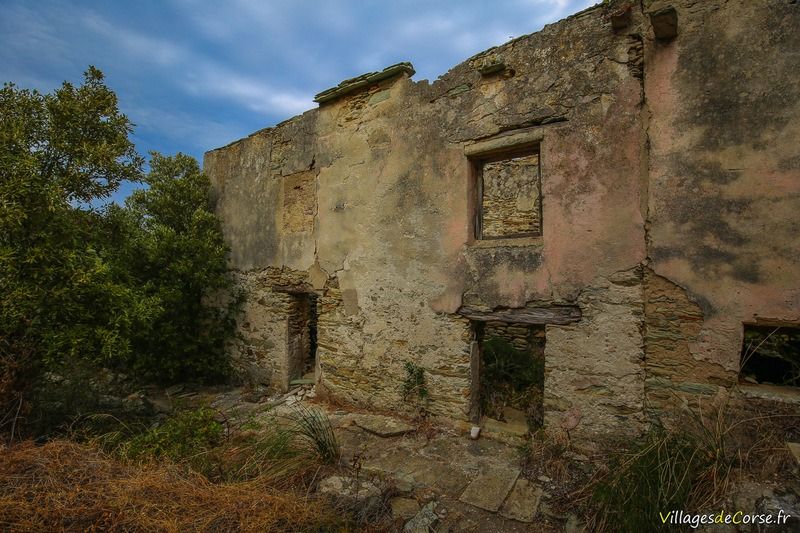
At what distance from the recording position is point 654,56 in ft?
11.7

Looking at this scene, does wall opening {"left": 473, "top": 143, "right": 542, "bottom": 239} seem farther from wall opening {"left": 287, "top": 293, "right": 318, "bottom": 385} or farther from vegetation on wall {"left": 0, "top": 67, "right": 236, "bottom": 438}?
vegetation on wall {"left": 0, "top": 67, "right": 236, "bottom": 438}

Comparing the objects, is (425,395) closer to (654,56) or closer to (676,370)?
(676,370)

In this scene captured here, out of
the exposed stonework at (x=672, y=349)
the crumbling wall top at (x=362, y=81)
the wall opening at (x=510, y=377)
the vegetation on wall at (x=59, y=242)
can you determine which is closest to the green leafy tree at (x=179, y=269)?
the vegetation on wall at (x=59, y=242)

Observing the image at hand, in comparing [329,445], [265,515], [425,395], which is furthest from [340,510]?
[425,395]

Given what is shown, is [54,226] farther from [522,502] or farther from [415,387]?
[522,502]

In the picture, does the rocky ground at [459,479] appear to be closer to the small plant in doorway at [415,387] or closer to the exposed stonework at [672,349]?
the small plant in doorway at [415,387]

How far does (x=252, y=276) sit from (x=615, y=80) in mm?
6086

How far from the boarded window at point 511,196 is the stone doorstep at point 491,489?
5.19 metres

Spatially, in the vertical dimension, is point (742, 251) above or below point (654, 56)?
below

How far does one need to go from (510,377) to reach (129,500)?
16.1 ft

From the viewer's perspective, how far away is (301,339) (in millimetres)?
6863

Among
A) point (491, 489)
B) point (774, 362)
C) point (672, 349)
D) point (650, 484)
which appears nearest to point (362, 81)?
point (672, 349)

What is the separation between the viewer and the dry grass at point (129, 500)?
2467mm

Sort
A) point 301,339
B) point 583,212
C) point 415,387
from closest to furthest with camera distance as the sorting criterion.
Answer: point 583,212 < point 415,387 < point 301,339
